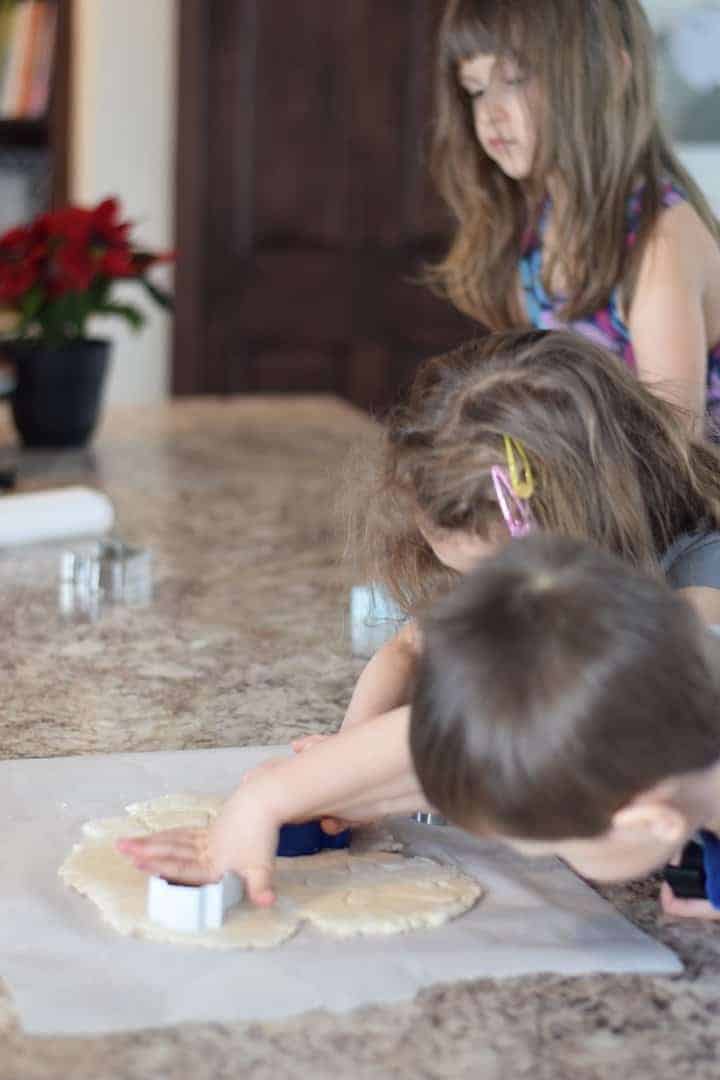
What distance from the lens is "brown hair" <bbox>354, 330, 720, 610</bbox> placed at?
1118 millimetres

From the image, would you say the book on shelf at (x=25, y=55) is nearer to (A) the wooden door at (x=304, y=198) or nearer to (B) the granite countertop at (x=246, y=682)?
(A) the wooden door at (x=304, y=198)

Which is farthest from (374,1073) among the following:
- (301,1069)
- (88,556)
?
(88,556)

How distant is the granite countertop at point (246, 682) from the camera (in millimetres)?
829

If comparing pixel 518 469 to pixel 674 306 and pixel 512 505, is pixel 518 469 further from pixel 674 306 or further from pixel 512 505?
pixel 674 306

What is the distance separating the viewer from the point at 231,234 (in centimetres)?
421

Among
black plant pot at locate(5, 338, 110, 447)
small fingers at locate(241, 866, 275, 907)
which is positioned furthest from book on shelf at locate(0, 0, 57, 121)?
small fingers at locate(241, 866, 275, 907)

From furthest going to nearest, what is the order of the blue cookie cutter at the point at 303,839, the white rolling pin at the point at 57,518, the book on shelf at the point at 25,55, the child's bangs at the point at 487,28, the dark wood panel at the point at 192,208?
1. the book on shelf at the point at 25,55
2. the dark wood panel at the point at 192,208
3. the white rolling pin at the point at 57,518
4. the child's bangs at the point at 487,28
5. the blue cookie cutter at the point at 303,839

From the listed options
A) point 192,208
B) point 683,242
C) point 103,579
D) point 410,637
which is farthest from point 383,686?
point 192,208

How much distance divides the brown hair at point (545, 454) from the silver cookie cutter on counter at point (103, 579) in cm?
56

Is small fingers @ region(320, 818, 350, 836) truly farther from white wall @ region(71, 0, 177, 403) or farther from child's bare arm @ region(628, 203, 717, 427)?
white wall @ region(71, 0, 177, 403)

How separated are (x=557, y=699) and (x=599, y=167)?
1058mm

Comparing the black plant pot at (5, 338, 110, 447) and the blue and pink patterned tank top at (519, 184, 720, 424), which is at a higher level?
the blue and pink patterned tank top at (519, 184, 720, 424)

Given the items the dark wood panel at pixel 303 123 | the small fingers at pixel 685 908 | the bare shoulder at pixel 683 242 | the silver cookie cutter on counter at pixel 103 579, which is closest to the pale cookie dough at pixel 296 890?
the small fingers at pixel 685 908

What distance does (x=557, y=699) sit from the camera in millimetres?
822
